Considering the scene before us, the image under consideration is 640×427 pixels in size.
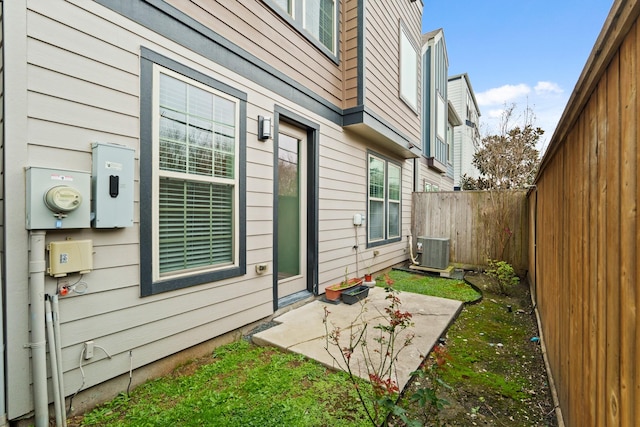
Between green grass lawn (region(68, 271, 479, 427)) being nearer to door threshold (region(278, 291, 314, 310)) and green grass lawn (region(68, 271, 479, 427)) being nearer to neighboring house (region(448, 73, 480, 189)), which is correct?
door threshold (region(278, 291, 314, 310))

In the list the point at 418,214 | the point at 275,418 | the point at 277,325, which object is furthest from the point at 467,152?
the point at 275,418

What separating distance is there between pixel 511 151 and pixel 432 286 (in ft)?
20.2

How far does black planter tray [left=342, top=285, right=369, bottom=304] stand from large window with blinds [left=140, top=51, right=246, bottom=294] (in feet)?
5.93

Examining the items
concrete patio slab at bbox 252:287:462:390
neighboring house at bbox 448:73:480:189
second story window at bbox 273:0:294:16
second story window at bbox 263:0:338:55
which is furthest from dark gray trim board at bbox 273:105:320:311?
neighboring house at bbox 448:73:480:189

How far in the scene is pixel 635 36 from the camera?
87cm

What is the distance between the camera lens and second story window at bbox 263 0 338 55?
13.1 ft

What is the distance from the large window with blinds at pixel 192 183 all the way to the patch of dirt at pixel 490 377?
6.80 ft

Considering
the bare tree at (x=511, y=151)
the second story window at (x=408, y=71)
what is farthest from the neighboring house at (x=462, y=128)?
the second story window at (x=408, y=71)

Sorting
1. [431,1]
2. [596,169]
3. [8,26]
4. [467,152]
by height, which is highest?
[431,1]

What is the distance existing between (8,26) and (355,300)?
14.0 feet

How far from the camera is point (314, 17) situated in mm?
4574

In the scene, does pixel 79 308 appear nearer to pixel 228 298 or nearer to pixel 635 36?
pixel 228 298

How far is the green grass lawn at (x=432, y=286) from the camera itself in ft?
16.8

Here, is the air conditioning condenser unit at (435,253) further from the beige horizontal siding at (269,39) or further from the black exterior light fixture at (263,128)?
the black exterior light fixture at (263,128)
